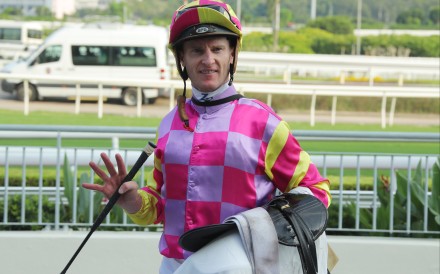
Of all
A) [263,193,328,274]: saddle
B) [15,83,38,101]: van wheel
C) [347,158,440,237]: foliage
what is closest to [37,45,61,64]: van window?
[15,83,38,101]: van wheel

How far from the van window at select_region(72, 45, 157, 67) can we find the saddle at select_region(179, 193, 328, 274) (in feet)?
65.6

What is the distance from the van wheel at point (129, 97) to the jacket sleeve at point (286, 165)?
17.6 metres

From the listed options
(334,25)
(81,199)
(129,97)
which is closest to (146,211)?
(81,199)

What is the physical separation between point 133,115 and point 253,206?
15952mm

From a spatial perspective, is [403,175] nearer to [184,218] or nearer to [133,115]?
[184,218]

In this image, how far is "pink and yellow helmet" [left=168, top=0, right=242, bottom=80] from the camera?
8.96 feet

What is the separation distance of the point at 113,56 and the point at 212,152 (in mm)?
19963

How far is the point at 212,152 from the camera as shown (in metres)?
2.69

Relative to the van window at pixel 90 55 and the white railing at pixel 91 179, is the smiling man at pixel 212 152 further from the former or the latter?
the van window at pixel 90 55

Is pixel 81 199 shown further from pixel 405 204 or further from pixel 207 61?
pixel 207 61

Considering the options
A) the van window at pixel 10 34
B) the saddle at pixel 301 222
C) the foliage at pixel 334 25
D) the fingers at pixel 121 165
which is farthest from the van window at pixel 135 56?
the foliage at pixel 334 25

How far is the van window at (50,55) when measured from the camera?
2195cm

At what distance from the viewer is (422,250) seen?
19.9 ft

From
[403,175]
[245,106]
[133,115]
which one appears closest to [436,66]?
[133,115]
